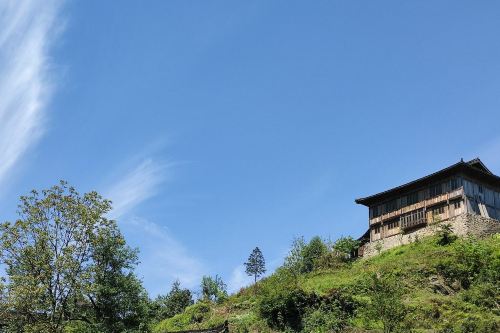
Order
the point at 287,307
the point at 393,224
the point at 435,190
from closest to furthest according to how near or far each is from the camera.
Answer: the point at 287,307, the point at 435,190, the point at 393,224

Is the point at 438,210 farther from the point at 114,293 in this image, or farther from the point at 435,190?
the point at 114,293

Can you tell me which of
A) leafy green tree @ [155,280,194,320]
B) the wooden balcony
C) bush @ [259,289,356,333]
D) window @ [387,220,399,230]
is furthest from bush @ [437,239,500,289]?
leafy green tree @ [155,280,194,320]

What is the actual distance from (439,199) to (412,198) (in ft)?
11.0

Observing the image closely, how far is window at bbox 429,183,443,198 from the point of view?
56812mm

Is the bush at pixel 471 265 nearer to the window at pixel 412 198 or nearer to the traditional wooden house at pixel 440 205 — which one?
the traditional wooden house at pixel 440 205

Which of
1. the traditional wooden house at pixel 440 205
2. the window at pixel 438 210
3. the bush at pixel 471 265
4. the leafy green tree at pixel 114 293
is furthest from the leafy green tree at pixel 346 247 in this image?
the leafy green tree at pixel 114 293

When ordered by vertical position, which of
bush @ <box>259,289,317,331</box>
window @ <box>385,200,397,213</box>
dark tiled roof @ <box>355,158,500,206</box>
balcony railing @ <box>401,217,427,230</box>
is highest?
dark tiled roof @ <box>355,158,500,206</box>

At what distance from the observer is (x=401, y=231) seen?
59.2 meters

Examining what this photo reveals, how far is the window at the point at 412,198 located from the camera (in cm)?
5909

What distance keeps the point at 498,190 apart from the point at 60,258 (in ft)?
142

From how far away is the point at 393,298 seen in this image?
29.5 m

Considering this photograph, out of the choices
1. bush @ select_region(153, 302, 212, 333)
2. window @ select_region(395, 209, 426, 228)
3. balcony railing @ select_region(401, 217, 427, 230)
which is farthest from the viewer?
window @ select_region(395, 209, 426, 228)

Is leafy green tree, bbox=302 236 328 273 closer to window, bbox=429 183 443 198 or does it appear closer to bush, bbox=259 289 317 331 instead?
window, bbox=429 183 443 198

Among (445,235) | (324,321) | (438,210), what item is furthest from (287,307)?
(438,210)
